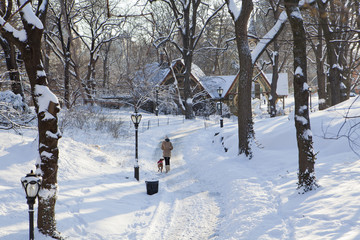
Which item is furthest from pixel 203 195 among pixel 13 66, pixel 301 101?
pixel 13 66

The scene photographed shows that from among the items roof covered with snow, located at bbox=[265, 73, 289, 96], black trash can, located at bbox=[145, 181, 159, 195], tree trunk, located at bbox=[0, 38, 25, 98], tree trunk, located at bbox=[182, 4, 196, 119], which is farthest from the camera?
roof covered with snow, located at bbox=[265, 73, 289, 96]

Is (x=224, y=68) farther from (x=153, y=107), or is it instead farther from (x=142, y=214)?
(x=142, y=214)

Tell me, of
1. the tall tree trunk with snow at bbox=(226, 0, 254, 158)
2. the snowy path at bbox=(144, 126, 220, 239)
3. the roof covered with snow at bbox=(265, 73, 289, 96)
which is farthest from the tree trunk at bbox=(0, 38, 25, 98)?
the roof covered with snow at bbox=(265, 73, 289, 96)

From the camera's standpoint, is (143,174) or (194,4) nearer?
(143,174)

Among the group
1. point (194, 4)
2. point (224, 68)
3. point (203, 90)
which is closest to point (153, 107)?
point (203, 90)

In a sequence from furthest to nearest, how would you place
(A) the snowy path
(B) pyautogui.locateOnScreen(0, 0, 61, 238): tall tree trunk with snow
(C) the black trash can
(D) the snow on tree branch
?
(C) the black trash can < (A) the snowy path < (B) pyautogui.locateOnScreen(0, 0, 61, 238): tall tree trunk with snow < (D) the snow on tree branch

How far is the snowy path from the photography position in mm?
A: 7852

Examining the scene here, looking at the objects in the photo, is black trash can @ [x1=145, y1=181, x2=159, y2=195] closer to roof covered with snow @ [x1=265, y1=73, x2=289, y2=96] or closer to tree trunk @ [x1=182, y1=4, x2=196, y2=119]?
tree trunk @ [x1=182, y1=4, x2=196, y2=119]

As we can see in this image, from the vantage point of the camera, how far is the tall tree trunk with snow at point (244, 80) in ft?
45.9

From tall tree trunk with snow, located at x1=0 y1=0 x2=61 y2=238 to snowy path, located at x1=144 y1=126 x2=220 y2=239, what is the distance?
2.49m

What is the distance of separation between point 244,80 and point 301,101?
5.61 metres

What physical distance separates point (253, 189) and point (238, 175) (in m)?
1.86

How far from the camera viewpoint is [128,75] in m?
33.7

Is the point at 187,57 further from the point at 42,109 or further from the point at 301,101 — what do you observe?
the point at 42,109
